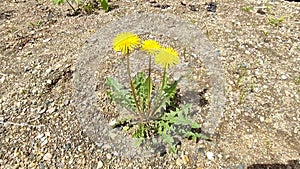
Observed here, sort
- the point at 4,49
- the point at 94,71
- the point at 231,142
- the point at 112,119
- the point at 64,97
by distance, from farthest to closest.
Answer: the point at 4,49, the point at 94,71, the point at 64,97, the point at 112,119, the point at 231,142

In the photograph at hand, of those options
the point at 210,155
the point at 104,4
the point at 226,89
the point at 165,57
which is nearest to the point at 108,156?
the point at 210,155

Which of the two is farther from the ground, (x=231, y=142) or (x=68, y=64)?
(x=68, y=64)

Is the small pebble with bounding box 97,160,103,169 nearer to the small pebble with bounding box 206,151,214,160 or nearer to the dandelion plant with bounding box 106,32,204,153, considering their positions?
the dandelion plant with bounding box 106,32,204,153

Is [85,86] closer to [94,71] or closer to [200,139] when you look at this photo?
[94,71]

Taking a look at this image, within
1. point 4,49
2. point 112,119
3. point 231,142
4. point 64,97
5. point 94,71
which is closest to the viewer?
point 231,142

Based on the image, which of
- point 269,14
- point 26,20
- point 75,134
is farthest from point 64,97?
point 269,14

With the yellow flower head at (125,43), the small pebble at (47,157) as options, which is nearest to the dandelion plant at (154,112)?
the yellow flower head at (125,43)

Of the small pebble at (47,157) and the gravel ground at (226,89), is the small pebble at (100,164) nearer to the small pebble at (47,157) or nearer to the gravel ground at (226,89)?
the gravel ground at (226,89)

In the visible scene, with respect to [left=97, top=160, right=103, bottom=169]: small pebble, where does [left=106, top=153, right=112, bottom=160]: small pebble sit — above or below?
above

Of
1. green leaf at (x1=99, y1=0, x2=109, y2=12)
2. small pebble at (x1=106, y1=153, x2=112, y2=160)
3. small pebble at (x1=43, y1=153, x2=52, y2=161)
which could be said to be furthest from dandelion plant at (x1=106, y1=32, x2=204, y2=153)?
green leaf at (x1=99, y1=0, x2=109, y2=12)
